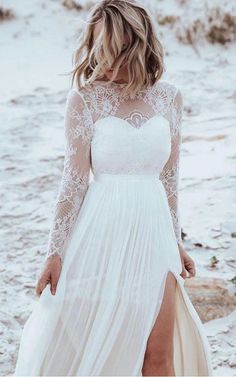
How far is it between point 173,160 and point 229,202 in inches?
87.3

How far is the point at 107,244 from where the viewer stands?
104 inches

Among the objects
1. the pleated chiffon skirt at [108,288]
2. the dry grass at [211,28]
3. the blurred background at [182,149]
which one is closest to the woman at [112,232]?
the pleated chiffon skirt at [108,288]

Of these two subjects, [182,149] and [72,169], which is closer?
[72,169]

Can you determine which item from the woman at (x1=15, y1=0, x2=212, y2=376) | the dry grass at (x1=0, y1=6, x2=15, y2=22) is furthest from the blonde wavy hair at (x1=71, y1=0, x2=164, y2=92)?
Answer: the dry grass at (x1=0, y1=6, x2=15, y2=22)

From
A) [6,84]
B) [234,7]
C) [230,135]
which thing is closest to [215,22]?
[234,7]

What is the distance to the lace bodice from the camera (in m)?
2.65

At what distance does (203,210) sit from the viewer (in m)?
5.02

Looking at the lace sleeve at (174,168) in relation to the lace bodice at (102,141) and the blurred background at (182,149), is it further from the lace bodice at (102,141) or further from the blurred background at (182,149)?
the blurred background at (182,149)

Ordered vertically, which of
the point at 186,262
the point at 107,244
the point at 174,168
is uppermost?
the point at 174,168

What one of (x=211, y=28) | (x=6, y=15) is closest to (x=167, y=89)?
(x=211, y=28)

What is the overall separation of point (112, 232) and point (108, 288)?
19cm

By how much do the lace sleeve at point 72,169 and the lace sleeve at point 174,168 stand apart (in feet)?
1.09

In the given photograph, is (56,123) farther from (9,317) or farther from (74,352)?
(74,352)

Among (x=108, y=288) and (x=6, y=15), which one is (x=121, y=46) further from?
(x=6, y=15)
